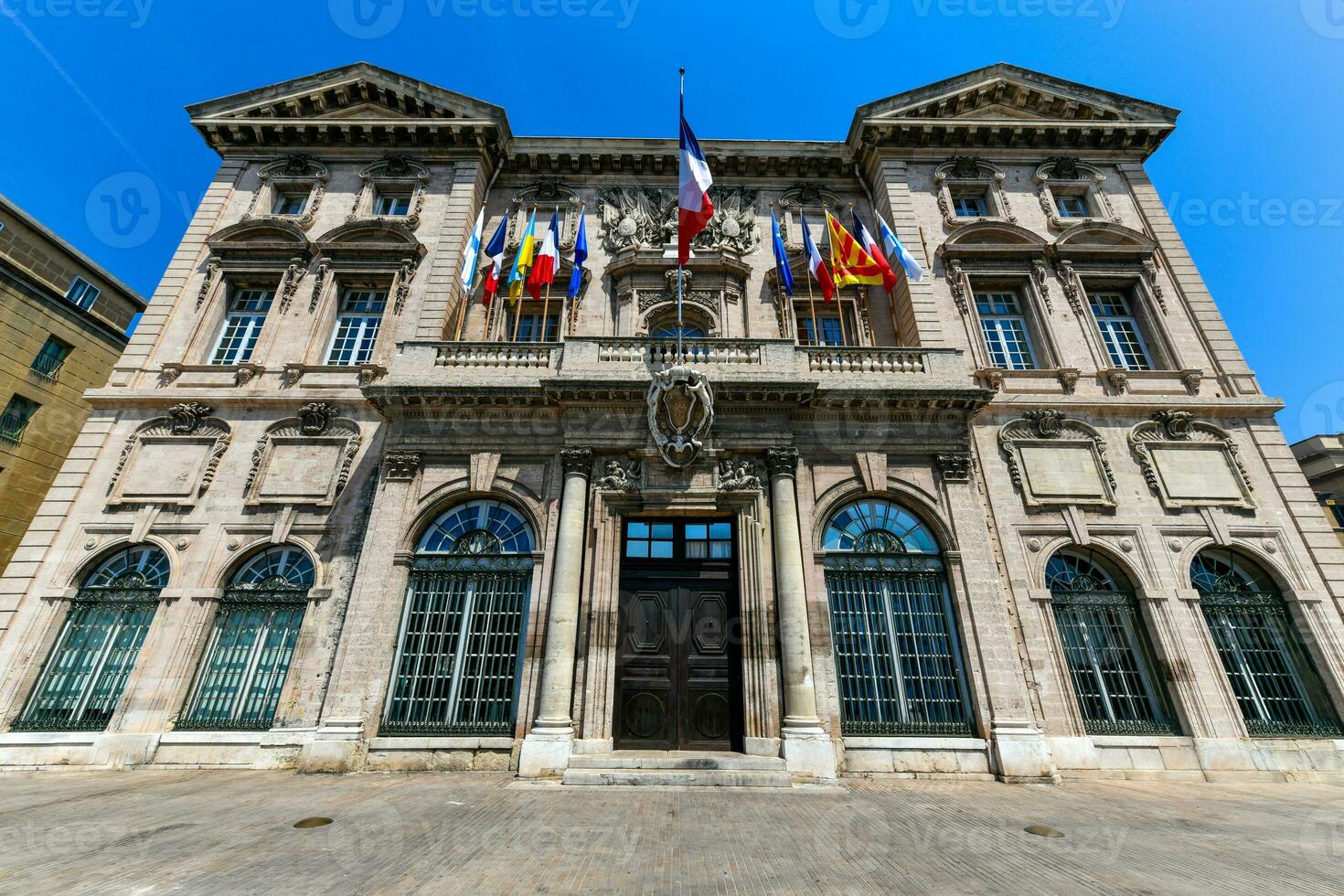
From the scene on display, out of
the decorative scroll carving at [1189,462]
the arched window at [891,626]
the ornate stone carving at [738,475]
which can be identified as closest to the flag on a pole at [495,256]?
the ornate stone carving at [738,475]

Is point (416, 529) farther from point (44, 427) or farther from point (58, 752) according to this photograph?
point (44, 427)

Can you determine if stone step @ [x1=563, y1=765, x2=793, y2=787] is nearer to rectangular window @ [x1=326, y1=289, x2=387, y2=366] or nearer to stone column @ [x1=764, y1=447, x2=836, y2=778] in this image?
stone column @ [x1=764, y1=447, x2=836, y2=778]

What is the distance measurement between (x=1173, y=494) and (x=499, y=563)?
14.9 m

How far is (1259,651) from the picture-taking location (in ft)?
36.6

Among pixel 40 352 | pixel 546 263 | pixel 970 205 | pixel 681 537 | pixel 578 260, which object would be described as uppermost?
pixel 970 205

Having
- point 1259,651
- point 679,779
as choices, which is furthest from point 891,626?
point 1259,651

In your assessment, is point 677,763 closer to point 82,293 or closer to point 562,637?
point 562,637

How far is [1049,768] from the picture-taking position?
946cm

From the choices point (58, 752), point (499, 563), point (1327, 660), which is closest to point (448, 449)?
point (499, 563)

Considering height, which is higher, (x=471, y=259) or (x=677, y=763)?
(x=471, y=259)

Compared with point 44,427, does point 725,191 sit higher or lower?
higher

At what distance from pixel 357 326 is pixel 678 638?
11.9 m

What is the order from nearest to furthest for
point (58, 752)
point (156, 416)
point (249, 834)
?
1. point (249, 834)
2. point (58, 752)
3. point (156, 416)

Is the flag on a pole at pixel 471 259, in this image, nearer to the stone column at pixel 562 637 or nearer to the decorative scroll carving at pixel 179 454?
the stone column at pixel 562 637
